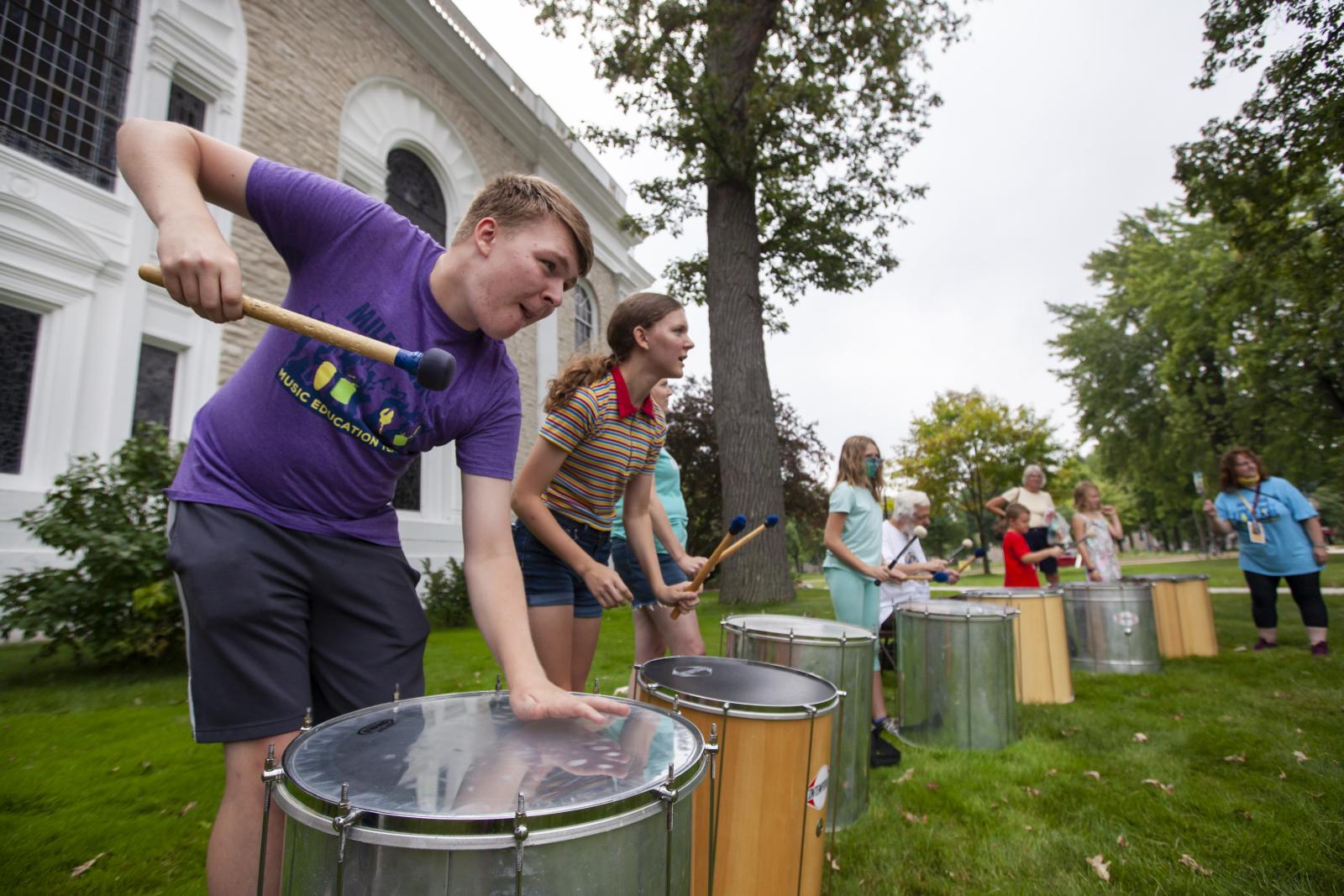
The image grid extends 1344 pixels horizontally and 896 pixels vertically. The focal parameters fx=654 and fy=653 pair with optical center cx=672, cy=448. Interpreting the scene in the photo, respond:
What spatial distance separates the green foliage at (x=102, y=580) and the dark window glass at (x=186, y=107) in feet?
18.5

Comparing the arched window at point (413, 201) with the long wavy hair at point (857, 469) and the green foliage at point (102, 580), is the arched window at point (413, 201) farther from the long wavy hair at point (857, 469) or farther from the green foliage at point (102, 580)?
the long wavy hair at point (857, 469)

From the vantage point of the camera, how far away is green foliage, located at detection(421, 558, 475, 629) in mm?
10039

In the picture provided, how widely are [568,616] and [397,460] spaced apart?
3.67ft

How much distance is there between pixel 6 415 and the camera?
22.5 ft

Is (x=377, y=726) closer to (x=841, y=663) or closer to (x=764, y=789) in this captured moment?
(x=764, y=789)

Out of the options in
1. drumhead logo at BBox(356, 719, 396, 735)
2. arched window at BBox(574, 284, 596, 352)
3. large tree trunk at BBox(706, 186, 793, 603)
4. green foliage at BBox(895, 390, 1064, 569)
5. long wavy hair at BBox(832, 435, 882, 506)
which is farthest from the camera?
green foliage at BBox(895, 390, 1064, 569)

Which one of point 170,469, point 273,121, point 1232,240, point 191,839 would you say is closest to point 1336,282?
point 1232,240

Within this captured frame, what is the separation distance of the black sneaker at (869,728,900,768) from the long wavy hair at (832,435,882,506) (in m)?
1.37

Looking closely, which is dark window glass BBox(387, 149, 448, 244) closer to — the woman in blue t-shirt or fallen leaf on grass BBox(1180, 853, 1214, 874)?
the woman in blue t-shirt

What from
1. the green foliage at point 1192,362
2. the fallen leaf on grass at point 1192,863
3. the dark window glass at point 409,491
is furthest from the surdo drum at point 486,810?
the green foliage at point 1192,362

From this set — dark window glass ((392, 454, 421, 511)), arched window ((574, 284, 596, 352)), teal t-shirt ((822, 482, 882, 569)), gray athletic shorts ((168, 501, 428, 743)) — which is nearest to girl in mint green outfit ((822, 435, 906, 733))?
teal t-shirt ((822, 482, 882, 569))

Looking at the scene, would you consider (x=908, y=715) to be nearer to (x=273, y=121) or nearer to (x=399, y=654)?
(x=399, y=654)

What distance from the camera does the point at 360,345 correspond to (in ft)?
3.62

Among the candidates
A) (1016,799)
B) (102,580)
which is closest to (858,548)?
(1016,799)
